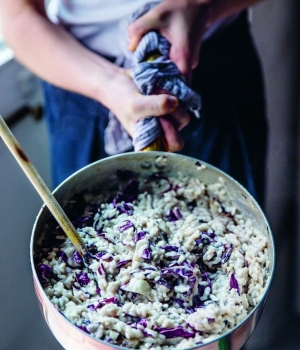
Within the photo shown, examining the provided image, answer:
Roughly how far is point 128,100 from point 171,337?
326 mm

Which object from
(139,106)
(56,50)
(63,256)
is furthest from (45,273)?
(56,50)

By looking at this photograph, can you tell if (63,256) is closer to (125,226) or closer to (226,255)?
(125,226)

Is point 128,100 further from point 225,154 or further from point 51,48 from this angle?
point 225,154

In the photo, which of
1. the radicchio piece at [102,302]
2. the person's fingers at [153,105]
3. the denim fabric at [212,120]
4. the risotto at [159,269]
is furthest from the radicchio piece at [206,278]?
the denim fabric at [212,120]

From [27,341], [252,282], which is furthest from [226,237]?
[27,341]

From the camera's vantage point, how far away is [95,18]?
75cm

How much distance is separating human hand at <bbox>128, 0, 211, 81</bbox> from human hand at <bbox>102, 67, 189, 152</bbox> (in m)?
0.07

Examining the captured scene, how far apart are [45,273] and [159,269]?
4.9 inches

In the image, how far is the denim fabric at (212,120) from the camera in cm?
81

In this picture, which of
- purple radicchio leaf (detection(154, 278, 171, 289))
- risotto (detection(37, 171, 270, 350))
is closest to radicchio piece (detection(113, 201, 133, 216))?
risotto (detection(37, 171, 270, 350))

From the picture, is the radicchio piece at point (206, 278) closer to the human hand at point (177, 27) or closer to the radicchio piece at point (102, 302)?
the radicchio piece at point (102, 302)

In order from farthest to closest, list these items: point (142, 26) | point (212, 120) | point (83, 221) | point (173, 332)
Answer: point (212, 120), point (142, 26), point (83, 221), point (173, 332)

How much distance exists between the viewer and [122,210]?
588 mm

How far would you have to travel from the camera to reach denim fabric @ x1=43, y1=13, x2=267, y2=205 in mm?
812
